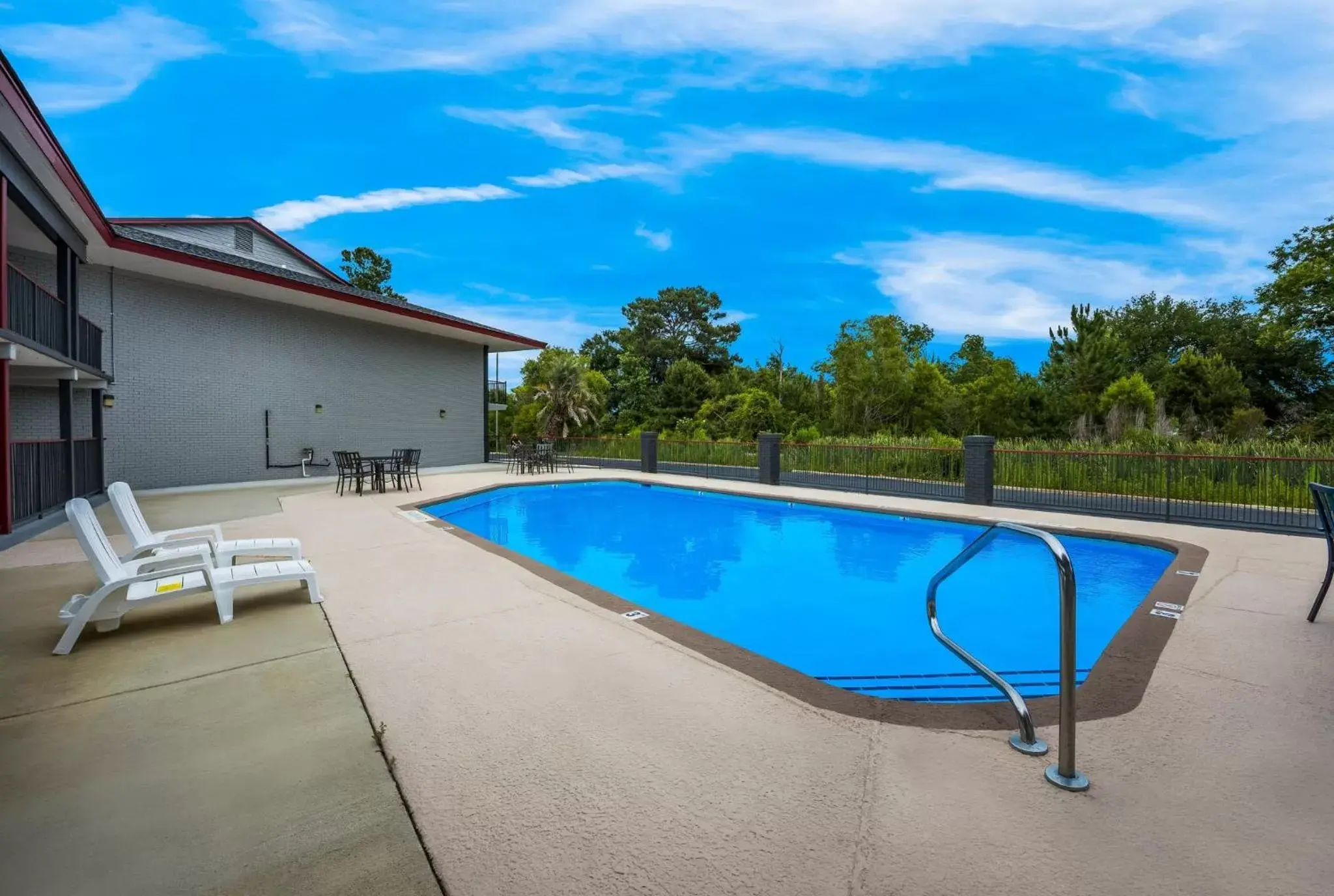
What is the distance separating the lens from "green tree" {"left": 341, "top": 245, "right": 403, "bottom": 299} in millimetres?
37844

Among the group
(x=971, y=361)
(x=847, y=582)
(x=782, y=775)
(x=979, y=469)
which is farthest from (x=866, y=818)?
(x=971, y=361)

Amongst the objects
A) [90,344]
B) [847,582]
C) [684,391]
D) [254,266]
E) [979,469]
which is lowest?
[847,582]

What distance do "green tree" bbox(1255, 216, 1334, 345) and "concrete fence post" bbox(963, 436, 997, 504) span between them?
21.1 meters

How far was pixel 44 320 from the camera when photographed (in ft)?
32.2

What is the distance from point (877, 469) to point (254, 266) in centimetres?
1694

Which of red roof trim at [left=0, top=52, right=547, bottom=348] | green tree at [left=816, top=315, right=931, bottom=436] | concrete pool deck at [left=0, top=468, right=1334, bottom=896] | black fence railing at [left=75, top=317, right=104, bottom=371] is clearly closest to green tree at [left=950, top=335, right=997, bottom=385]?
green tree at [left=816, top=315, right=931, bottom=436]

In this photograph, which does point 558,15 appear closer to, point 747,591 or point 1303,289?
point 747,591

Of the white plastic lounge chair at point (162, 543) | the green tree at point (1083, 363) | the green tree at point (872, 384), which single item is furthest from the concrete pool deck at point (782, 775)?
the green tree at point (1083, 363)

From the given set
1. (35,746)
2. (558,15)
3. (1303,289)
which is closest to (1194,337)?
(1303,289)

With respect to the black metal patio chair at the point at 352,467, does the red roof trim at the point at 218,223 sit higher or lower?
higher

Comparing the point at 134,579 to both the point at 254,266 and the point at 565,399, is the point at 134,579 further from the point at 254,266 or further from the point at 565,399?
the point at 565,399

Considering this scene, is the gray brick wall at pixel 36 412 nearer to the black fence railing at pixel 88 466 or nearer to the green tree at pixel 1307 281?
the black fence railing at pixel 88 466

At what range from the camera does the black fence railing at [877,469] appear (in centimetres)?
1365

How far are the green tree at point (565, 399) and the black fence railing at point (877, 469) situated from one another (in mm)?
14477
